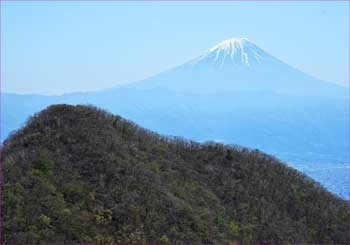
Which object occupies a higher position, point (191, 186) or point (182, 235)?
point (191, 186)

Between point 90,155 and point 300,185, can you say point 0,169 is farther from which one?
point 300,185

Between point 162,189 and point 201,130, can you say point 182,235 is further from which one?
point 201,130

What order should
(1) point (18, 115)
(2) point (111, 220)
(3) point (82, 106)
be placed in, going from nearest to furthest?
1. (2) point (111, 220)
2. (3) point (82, 106)
3. (1) point (18, 115)

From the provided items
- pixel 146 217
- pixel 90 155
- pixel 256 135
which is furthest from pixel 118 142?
pixel 256 135

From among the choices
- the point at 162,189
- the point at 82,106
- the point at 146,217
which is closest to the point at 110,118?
the point at 82,106

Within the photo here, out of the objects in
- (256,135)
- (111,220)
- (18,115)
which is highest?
(256,135)

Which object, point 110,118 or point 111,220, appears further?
point 110,118

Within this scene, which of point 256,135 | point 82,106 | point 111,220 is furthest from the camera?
point 256,135
